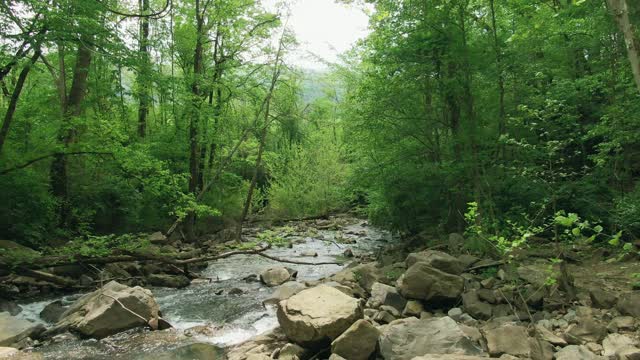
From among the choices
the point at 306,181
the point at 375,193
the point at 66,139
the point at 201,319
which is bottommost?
the point at 201,319

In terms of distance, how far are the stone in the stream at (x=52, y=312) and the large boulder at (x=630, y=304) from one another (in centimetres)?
845

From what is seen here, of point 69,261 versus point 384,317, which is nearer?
point 384,317

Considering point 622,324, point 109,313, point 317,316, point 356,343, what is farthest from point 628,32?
point 109,313

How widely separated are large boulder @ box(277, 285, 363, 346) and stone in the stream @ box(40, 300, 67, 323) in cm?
418

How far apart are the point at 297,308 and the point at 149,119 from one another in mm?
17450

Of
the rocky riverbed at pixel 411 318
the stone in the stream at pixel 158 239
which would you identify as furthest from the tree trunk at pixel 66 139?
the rocky riverbed at pixel 411 318

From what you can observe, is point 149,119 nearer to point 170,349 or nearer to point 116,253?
point 116,253

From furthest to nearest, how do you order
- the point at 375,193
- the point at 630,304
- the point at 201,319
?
the point at 375,193
the point at 201,319
the point at 630,304

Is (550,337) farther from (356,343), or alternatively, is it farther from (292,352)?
(292,352)

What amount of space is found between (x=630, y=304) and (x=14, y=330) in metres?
8.44

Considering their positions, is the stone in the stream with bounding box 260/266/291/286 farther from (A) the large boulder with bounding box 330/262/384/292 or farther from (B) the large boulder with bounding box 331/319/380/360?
(B) the large boulder with bounding box 331/319/380/360

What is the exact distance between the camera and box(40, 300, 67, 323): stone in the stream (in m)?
7.09

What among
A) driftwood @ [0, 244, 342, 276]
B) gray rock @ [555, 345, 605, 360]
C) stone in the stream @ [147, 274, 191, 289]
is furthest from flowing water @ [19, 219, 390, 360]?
gray rock @ [555, 345, 605, 360]

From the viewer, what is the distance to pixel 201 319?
7.41 meters
